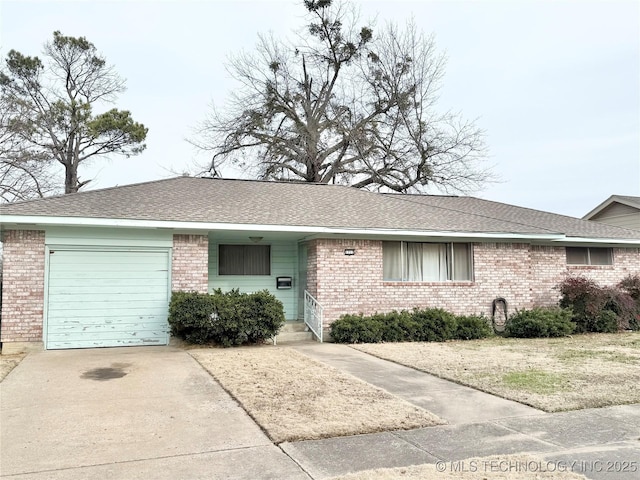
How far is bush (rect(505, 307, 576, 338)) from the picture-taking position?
43.2ft

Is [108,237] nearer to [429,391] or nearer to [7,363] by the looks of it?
[7,363]

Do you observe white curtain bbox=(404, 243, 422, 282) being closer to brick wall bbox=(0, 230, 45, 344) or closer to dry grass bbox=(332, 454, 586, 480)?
brick wall bbox=(0, 230, 45, 344)

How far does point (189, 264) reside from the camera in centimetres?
1193

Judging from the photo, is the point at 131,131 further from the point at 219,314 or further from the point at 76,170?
the point at 219,314

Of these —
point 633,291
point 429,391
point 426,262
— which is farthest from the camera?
point 633,291

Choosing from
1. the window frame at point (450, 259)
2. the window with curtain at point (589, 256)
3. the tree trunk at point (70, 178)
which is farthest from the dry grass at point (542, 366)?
the tree trunk at point (70, 178)

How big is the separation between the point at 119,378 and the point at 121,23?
31.5 ft

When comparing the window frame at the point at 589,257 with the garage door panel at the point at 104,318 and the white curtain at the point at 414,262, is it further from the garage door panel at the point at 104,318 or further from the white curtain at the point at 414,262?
the garage door panel at the point at 104,318

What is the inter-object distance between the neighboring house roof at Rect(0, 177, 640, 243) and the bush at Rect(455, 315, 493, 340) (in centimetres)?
233

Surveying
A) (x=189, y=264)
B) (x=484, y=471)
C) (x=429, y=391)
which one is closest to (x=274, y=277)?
(x=189, y=264)

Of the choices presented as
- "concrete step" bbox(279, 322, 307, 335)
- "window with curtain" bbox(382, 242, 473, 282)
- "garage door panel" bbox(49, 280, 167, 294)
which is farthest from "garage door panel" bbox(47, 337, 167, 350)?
"window with curtain" bbox(382, 242, 473, 282)

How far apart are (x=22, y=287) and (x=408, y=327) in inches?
343

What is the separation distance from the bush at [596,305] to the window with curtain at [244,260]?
856 centimetres

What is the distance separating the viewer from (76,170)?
25547mm
